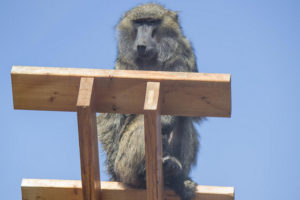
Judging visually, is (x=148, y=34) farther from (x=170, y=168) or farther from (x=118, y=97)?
(x=118, y=97)

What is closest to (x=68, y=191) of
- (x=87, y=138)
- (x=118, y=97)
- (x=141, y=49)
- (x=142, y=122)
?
(x=87, y=138)

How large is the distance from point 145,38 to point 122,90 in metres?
2.46

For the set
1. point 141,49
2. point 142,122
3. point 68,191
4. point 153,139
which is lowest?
point 68,191

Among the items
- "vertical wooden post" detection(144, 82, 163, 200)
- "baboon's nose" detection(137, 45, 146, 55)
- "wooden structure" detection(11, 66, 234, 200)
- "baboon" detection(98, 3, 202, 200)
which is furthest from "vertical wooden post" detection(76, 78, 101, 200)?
"baboon's nose" detection(137, 45, 146, 55)

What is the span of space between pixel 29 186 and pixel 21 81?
1001 millimetres

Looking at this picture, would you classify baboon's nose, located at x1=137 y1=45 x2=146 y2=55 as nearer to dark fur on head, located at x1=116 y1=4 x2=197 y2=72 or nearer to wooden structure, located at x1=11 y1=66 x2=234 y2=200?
dark fur on head, located at x1=116 y1=4 x2=197 y2=72

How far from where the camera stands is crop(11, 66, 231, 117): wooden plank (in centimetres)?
470

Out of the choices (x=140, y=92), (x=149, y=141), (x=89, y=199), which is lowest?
(x=89, y=199)

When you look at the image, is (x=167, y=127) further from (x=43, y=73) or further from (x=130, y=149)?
(x=43, y=73)

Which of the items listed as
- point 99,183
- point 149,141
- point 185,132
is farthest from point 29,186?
point 185,132

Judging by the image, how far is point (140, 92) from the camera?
15.7ft

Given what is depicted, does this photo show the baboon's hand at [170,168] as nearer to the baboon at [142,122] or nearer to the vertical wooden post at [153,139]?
the baboon at [142,122]

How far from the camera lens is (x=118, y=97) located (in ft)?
15.8

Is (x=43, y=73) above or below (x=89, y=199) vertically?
above
